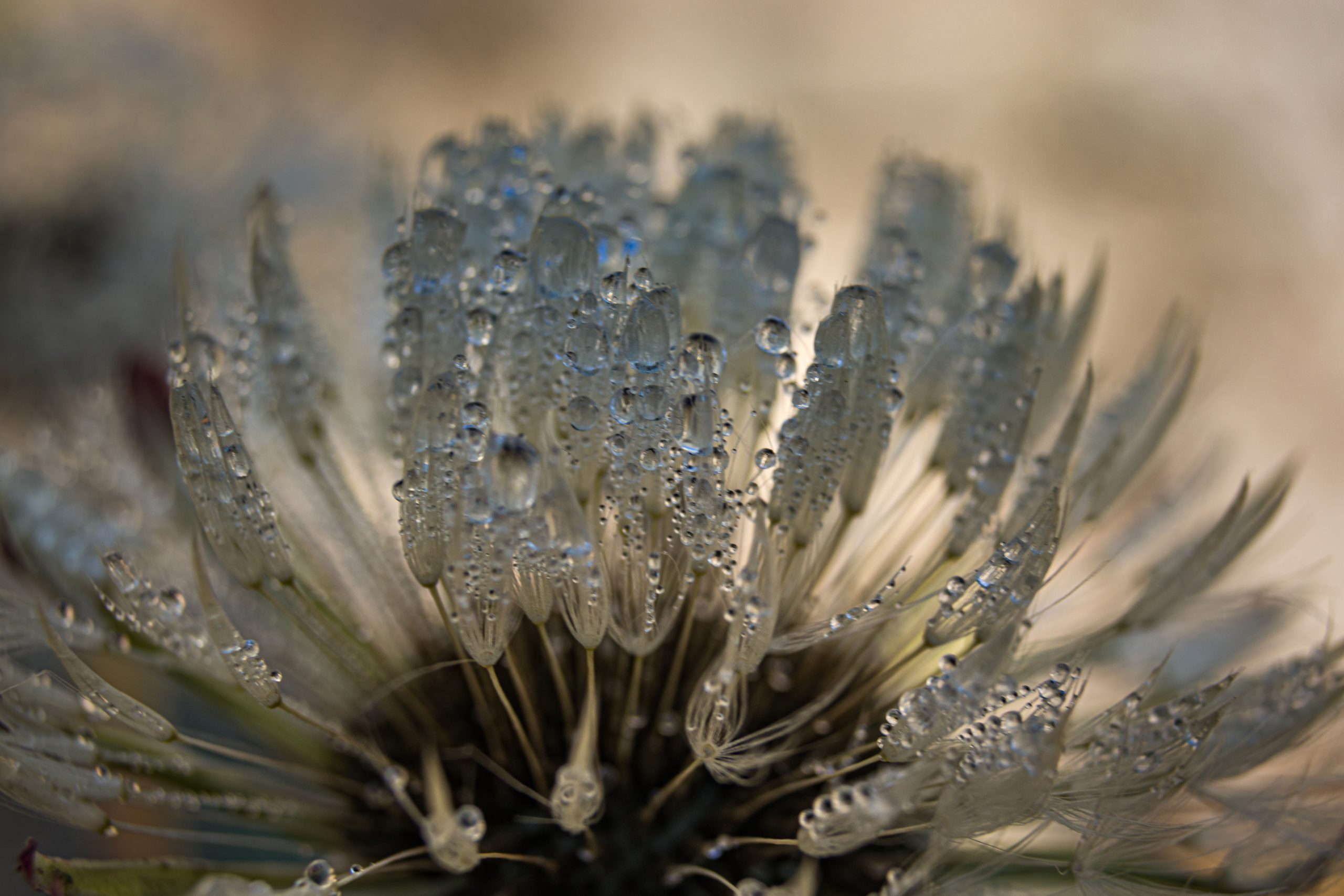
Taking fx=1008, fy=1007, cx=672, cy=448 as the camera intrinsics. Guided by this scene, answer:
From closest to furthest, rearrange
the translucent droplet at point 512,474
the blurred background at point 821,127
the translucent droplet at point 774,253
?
the translucent droplet at point 512,474, the translucent droplet at point 774,253, the blurred background at point 821,127

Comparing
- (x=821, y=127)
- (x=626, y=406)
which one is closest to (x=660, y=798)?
(x=626, y=406)

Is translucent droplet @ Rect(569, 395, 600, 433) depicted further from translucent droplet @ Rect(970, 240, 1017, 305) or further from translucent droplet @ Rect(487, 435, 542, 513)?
translucent droplet @ Rect(970, 240, 1017, 305)

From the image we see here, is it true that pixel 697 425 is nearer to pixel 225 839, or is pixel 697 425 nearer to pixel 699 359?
pixel 699 359

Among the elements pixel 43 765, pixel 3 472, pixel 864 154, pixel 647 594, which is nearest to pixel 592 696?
pixel 647 594

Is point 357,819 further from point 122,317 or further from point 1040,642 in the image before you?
point 122,317

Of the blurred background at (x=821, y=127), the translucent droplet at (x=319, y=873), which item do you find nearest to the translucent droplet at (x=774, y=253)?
the translucent droplet at (x=319, y=873)

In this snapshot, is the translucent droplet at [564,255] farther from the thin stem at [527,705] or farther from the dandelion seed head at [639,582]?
the thin stem at [527,705]

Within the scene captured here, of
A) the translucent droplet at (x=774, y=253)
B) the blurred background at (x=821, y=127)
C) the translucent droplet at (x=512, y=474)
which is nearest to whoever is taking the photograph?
the translucent droplet at (x=512, y=474)
